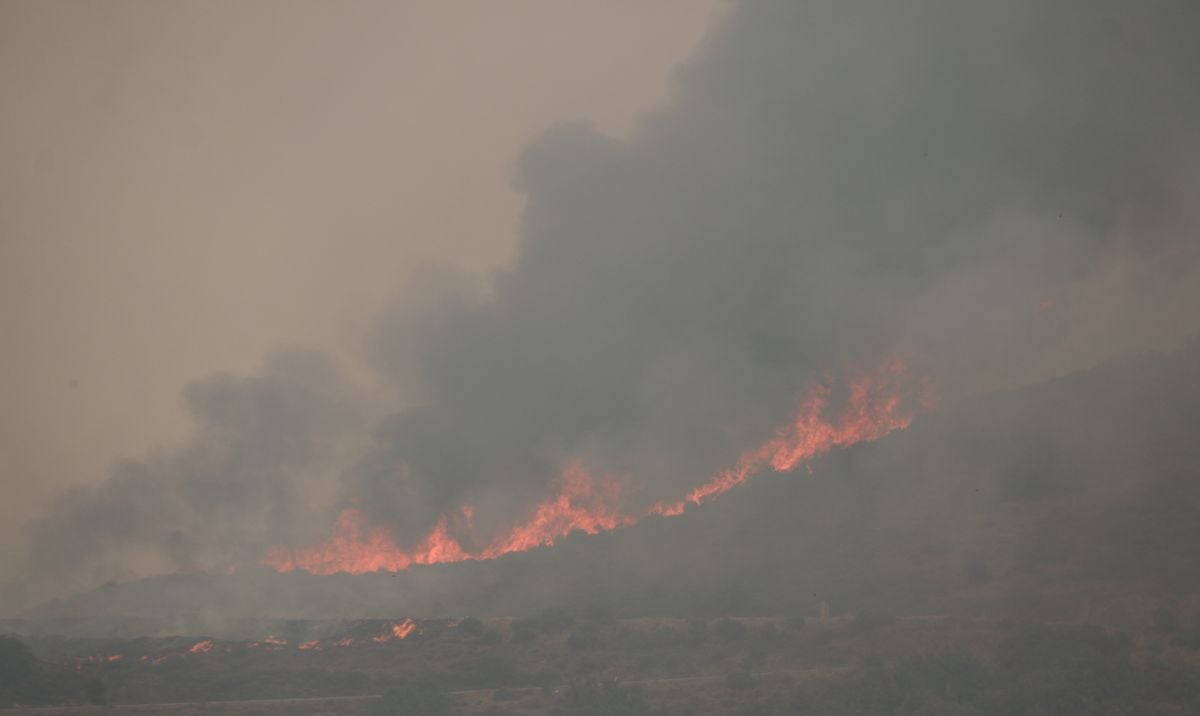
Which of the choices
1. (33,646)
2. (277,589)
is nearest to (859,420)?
(277,589)

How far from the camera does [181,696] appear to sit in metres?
53.4

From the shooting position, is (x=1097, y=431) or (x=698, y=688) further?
(x=1097, y=431)

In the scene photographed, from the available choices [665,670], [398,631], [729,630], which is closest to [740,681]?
[665,670]

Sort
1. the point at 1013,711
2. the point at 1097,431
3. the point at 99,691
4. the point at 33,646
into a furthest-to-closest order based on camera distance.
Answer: the point at 1097,431, the point at 33,646, the point at 99,691, the point at 1013,711

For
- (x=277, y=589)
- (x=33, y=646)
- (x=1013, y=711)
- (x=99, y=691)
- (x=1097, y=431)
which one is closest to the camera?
(x=1013, y=711)

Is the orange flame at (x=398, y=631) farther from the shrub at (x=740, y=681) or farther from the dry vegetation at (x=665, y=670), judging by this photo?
the shrub at (x=740, y=681)

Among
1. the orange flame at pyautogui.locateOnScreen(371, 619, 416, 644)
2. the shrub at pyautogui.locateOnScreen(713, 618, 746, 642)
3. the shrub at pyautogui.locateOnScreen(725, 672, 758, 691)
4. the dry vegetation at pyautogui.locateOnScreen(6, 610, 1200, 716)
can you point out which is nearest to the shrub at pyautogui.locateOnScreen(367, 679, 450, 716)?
the dry vegetation at pyautogui.locateOnScreen(6, 610, 1200, 716)

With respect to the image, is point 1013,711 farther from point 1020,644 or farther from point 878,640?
point 878,640

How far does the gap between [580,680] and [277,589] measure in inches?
1237

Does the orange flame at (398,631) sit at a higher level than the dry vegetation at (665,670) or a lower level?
higher

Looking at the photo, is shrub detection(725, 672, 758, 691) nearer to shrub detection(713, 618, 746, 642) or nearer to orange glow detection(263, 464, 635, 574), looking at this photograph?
shrub detection(713, 618, 746, 642)

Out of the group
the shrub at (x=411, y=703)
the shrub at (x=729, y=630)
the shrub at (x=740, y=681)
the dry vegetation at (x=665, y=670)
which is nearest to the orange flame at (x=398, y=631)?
the dry vegetation at (x=665, y=670)

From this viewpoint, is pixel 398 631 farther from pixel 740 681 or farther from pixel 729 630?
pixel 740 681

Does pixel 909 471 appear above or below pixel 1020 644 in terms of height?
above
